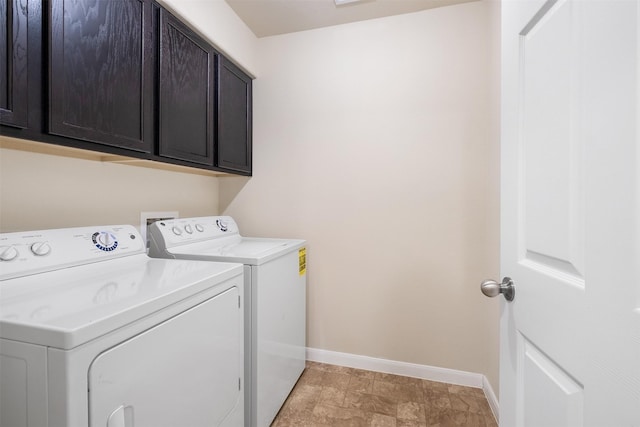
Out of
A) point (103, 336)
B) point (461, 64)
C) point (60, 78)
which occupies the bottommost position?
point (103, 336)

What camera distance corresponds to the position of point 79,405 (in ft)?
2.03

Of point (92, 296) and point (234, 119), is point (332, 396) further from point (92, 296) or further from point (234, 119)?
point (234, 119)

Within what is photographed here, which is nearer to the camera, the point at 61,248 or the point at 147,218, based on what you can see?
the point at 61,248

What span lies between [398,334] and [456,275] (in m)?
0.57

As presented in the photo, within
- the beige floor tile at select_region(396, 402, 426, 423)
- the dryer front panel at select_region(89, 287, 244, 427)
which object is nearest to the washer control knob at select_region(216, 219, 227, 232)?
the dryer front panel at select_region(89, 287, 244, 427)

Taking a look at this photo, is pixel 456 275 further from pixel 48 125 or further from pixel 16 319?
pixel 48 125

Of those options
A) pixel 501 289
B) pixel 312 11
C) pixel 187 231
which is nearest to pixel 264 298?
pixel 187 231

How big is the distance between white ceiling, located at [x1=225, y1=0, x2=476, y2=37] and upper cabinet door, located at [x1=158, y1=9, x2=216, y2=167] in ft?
1.46

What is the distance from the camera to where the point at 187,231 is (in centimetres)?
167

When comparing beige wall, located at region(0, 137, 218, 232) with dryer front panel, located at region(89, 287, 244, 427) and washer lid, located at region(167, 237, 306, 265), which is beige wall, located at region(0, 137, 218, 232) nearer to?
washer lid, located at region(167, 237, 306, 265)

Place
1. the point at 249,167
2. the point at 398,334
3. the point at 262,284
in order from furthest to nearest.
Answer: the point at 249,167 → the point at 398,334 → the point at 262,284

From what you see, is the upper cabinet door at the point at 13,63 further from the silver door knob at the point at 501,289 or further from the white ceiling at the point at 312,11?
the silver door knob at the point at 501,289

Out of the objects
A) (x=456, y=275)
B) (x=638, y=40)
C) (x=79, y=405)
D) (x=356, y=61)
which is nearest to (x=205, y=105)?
(x=356, y=61)

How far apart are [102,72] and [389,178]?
1.60m
